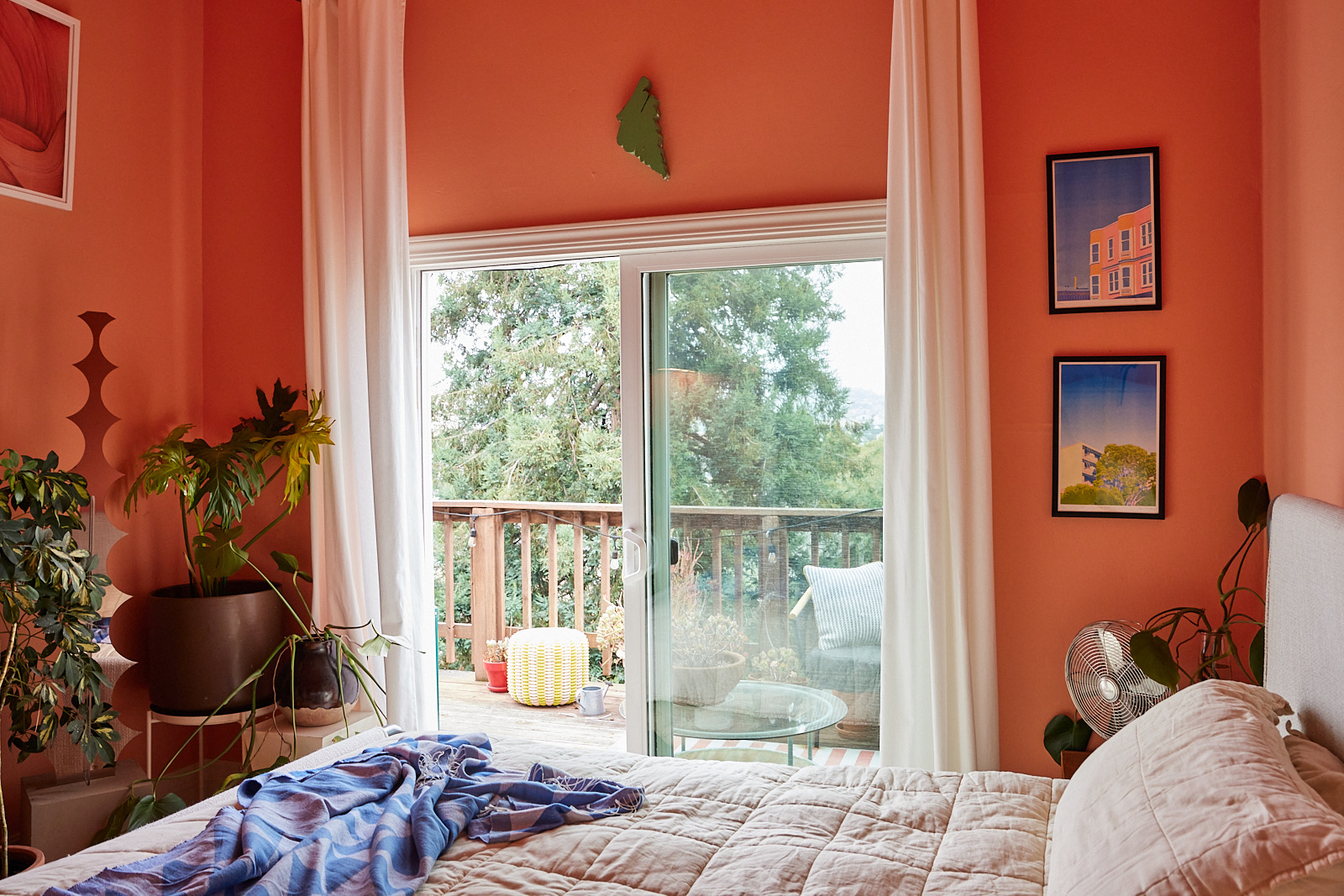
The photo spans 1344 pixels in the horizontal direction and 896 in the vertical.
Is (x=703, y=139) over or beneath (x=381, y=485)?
over

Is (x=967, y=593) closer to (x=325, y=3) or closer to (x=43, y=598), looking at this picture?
(x=43, y=598)

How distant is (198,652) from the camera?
2863mm

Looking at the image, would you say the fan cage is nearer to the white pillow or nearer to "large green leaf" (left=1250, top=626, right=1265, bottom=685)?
"large green leaf" (left=1250, top=626, right=1265, bottom=685)

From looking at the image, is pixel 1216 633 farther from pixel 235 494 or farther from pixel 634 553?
pixel 235 494

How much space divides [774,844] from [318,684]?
1873 mm

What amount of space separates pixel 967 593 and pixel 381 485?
6.17ft

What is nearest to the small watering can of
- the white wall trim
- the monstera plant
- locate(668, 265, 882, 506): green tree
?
locate(668, 265, 882, 506): green tree

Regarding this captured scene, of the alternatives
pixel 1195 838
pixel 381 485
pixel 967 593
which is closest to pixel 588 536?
pixel 381 485

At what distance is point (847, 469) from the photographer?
2.84 meters

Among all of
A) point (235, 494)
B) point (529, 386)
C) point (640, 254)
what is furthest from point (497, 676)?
point (640, 254)

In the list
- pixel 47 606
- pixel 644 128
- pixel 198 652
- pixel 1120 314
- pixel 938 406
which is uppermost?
pixel 644 128

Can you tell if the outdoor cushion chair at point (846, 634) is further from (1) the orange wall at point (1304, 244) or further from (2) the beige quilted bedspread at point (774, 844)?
(1) the orange wall at point (1304, 244)

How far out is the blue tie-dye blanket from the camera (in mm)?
1364

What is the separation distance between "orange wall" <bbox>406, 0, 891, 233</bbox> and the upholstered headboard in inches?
57.4
